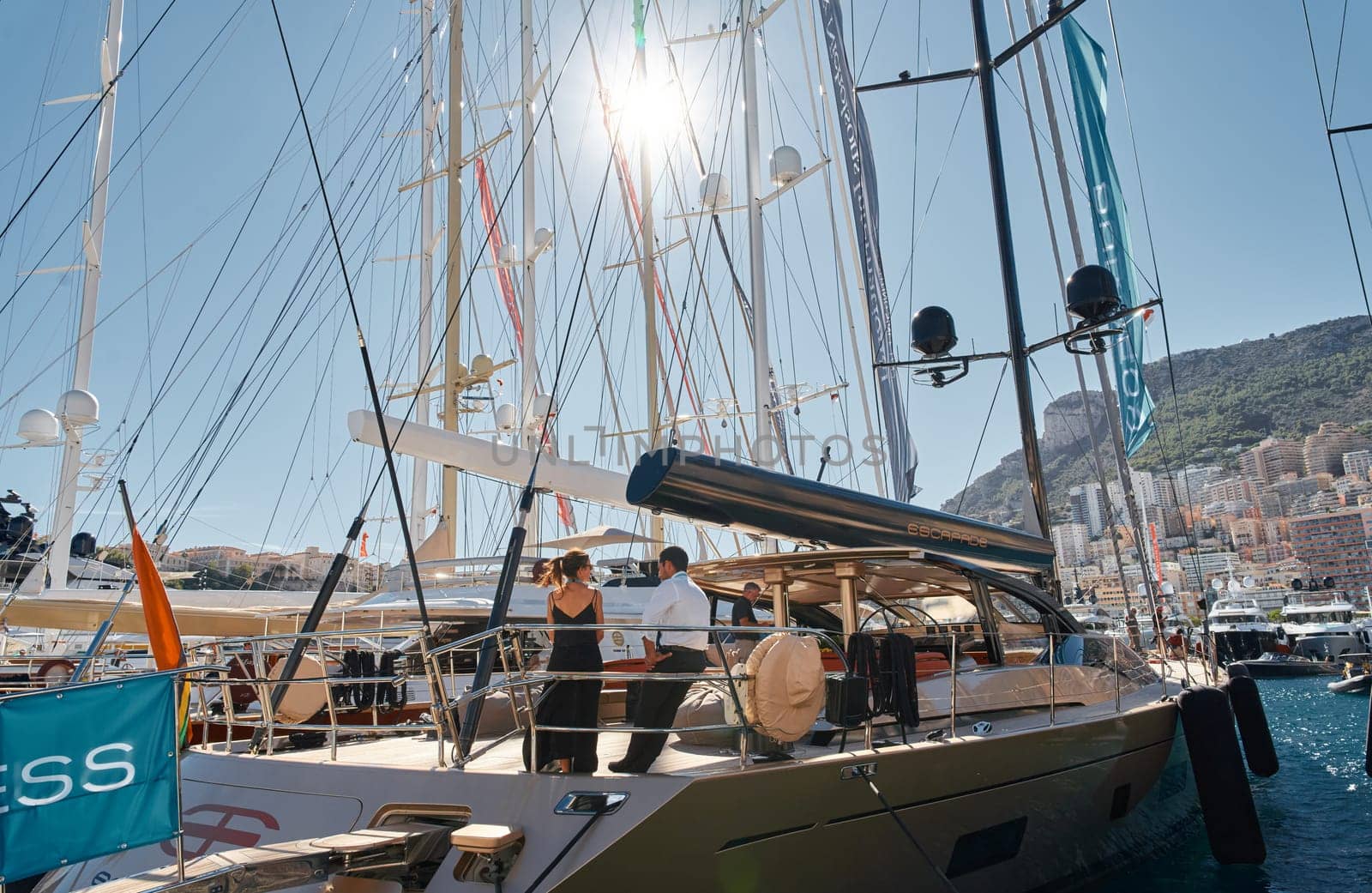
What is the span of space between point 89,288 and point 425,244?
6.75m

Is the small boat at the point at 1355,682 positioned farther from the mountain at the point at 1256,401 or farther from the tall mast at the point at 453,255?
the mountain at the point at 1256,401

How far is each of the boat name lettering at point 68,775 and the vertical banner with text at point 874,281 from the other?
11404mm

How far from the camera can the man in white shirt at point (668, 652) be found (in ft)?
14.6

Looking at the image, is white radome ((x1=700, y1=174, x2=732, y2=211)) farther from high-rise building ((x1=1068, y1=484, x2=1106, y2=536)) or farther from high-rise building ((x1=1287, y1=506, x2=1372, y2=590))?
high-rise building ((x1=1068, y1=484, x2=1106, y2=536))

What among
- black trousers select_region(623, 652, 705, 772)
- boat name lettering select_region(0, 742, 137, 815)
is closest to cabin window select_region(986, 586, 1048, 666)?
black trousers select_region(623, 652, 705, 772)

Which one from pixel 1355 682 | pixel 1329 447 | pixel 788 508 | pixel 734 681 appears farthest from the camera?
pixel 1329 447

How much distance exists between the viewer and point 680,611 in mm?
4973

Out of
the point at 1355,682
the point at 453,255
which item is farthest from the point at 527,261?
the point at 1355,682

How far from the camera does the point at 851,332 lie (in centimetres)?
1841

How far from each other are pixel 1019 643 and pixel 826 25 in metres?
11.6

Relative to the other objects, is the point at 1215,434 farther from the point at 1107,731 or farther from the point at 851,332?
the point at 1107,731

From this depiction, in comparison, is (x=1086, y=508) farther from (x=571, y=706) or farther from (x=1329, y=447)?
(x=571, y=706)

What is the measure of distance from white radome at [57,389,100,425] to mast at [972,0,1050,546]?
53.9ft

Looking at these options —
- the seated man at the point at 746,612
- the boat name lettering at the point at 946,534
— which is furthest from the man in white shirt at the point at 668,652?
the boat name lettering at the point at 946,534
